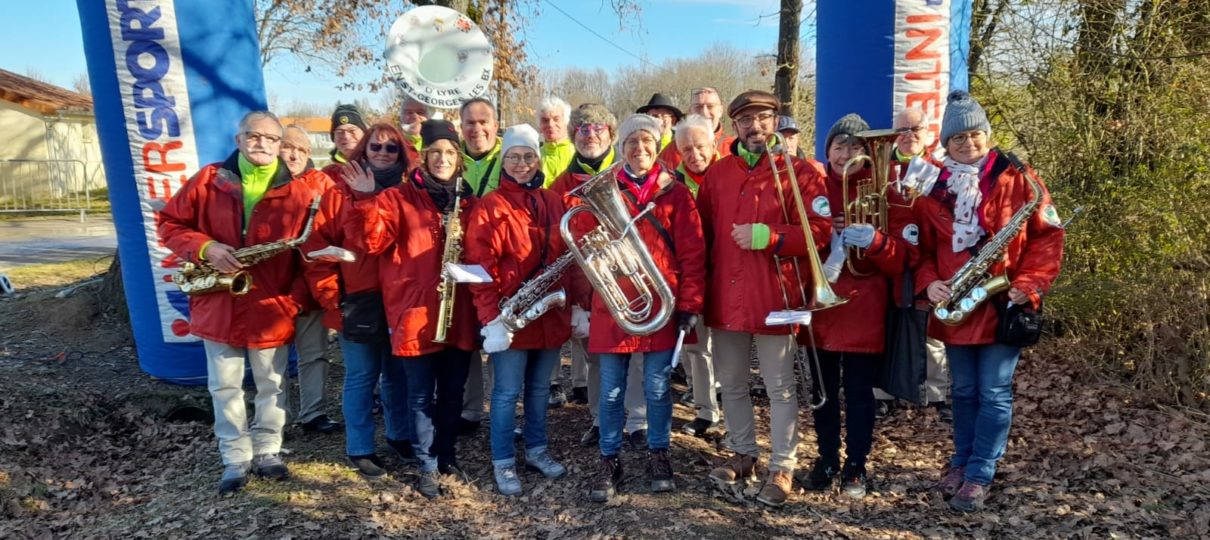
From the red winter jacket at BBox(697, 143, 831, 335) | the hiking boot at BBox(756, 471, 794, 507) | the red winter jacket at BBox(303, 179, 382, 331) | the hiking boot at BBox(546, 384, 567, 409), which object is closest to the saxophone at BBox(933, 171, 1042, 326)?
the red winter jacket at BBox(697, 143, 831, 335)

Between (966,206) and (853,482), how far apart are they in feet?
5.50

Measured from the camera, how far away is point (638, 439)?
197 inches

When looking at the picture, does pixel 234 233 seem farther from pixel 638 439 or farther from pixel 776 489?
pixel 776 489

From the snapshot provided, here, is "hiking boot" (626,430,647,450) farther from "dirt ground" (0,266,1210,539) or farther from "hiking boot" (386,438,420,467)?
"hiking boot" (386,438,420,467)

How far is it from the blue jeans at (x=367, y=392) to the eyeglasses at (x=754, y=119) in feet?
8.25

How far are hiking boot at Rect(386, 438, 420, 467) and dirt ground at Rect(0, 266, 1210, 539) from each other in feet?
0.50

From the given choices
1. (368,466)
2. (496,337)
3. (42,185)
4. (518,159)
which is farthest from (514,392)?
(42,185)

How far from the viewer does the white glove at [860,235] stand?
3.84 meters

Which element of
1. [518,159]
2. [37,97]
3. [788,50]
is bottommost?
[518,159]

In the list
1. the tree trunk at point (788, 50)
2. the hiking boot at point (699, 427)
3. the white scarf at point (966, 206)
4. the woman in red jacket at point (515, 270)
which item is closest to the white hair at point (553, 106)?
the woman in red jacket at point (515, 270)

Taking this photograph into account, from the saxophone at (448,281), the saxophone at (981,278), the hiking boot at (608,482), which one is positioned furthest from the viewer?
the hiking boot at (608,482)

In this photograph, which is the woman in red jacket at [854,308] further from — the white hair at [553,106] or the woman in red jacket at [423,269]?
the white hair at [553,106]

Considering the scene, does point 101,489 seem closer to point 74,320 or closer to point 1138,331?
point 74,320

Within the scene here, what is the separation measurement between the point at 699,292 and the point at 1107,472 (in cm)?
275
